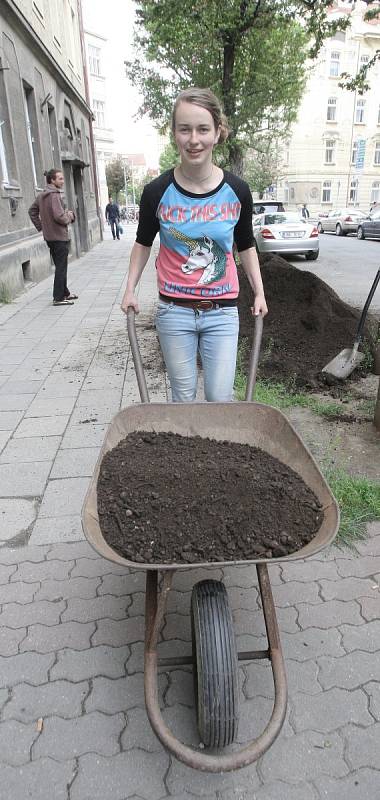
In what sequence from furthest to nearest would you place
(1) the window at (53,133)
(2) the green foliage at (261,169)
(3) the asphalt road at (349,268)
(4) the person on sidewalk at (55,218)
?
1. (2) the green foliage at (261,169)
2. (1) the window at (53,133)
3. (3) the asphalt road at (349,268)
4. (4) the person on sidewalk at (55,218)

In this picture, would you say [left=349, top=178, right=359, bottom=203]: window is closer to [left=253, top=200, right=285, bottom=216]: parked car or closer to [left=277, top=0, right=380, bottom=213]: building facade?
[left=277, top=0, right=380, bottom=213]: building facade

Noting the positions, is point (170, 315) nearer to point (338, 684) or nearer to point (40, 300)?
point (338, 684)

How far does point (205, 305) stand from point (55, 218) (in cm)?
667

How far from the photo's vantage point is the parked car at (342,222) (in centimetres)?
2833

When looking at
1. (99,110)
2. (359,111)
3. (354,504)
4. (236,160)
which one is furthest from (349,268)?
(99,110)

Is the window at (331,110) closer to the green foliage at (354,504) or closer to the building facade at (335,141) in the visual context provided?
the building facade at (335,141)

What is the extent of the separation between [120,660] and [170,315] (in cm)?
148

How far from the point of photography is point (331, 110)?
5131 cm

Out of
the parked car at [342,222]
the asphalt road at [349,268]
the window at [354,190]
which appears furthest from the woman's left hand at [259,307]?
the window at [354,190]

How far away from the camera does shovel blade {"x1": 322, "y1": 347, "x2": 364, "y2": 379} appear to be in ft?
15.9

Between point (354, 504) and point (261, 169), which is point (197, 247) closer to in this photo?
point (354, 504)

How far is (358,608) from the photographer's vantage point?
2336 mm

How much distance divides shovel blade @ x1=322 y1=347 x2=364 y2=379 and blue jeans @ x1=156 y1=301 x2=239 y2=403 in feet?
8.07

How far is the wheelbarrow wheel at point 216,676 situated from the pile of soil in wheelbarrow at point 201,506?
193 millimetres
